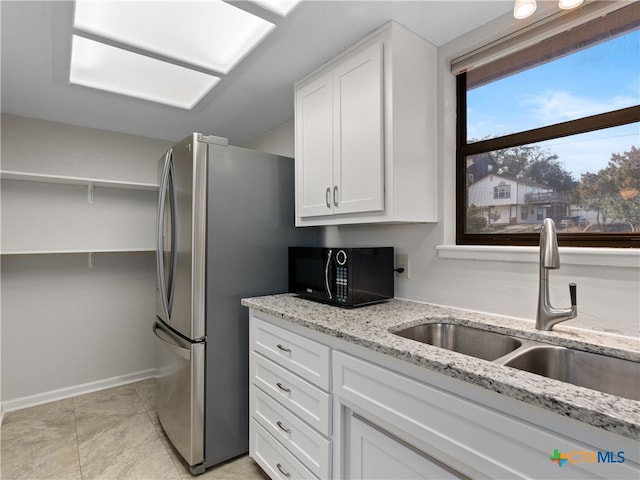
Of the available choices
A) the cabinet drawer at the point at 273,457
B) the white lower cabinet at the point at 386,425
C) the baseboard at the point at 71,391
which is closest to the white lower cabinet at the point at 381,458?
the white lower cabinet at the point at 386,425

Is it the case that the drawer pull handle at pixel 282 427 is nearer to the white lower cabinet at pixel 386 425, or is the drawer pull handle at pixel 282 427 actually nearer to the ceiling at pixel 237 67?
the white lower cabinet at pixel 386 425

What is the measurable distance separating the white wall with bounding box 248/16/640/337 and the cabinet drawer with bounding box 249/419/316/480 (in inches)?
38.4

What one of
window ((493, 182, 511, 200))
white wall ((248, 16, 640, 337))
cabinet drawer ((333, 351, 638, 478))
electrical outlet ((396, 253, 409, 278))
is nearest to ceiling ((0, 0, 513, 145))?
white wall ((248, 16, 640, 337))

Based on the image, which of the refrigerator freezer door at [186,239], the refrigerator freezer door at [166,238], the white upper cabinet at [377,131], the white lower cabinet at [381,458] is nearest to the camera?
the white lower cabinet at [381,458]

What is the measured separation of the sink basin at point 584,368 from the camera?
3.35 ft

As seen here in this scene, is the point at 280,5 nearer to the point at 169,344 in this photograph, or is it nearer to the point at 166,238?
the point at 166,238

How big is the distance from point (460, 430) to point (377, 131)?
4.00ft

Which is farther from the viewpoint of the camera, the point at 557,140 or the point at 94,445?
the point at 94,445

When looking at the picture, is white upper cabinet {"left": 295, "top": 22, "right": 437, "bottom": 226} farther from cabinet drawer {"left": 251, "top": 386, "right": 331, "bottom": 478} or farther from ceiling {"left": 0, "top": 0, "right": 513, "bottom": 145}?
cabinet drawer {"left": 251, "top": 386, "right": 331, "bottom": 478}

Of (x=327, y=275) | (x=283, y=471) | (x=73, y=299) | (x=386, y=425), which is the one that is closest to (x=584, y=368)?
(x=386, y=425)

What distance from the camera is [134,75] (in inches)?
80.7

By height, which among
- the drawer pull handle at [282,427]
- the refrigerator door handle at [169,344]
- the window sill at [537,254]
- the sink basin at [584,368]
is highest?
the window sill at [537,254]

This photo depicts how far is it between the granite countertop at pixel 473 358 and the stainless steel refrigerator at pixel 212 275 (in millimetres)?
208

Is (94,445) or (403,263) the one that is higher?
(403,263)
